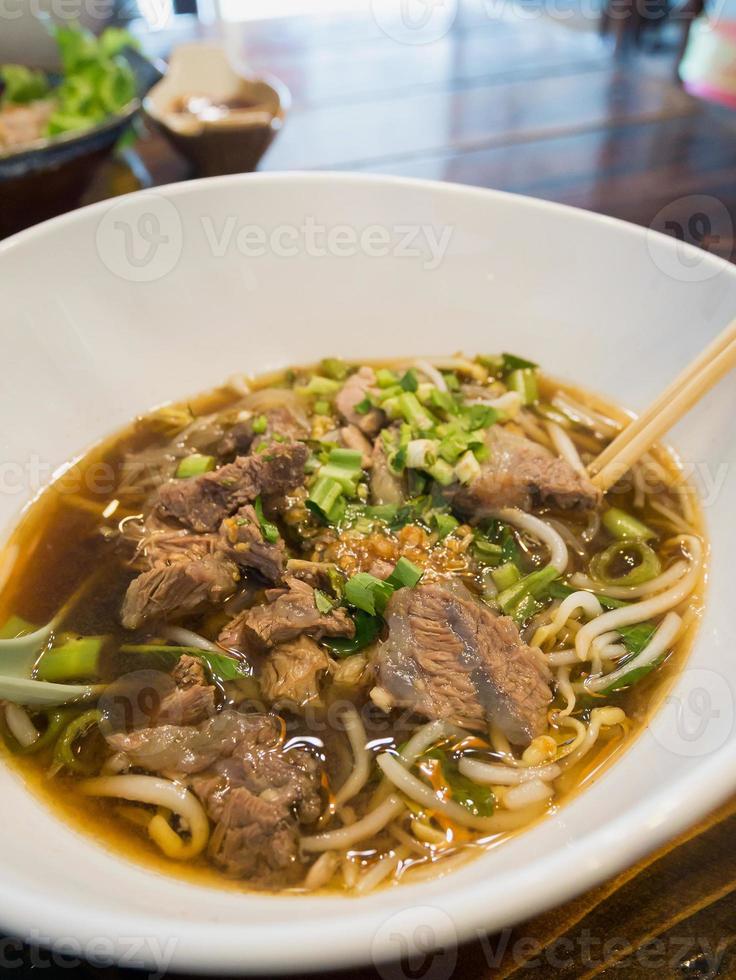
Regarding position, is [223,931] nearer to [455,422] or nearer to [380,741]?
[380,741]

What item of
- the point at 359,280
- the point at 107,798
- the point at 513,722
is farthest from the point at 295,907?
the point at 359,280

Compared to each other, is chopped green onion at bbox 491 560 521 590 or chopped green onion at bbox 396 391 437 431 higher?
chopped green onion at bbox 396 391 437 431

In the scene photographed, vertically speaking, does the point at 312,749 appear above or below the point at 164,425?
below

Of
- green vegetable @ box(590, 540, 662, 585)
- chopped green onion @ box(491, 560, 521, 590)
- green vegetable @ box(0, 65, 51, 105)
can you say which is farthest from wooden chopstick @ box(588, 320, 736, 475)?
green vegetable @ box(0, 65, 51, 105)

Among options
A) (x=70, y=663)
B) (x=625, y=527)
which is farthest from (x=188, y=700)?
(x=625, y=527)

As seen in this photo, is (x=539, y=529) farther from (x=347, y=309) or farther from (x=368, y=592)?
(x=347, y=309)

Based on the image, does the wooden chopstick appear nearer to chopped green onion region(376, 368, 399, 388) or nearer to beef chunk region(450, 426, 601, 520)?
beef chunk region(450, 426, 601, 520)
